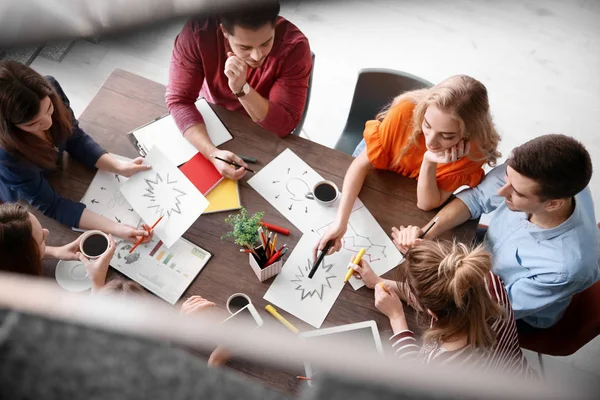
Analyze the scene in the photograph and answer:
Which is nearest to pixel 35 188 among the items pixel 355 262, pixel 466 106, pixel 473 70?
pixel 355 262

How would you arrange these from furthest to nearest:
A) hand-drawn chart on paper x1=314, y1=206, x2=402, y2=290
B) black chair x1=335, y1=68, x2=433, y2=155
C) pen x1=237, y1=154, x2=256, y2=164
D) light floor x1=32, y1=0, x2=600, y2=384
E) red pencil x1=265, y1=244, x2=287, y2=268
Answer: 1. light floor x1=32, y1=0, x2=600, y2=384
2. black chair x1=335, y1=68, x2=433, y2=155
3. pen x1=237, y1=154, x2=256, y2=164
4. hand-drawn chart on paper x1=314, y1=206, x2=402, y2=290
5. red pencil x1=265, y1=244, x2=287, y2=268

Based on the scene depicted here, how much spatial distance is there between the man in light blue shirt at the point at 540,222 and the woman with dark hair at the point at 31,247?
88 cm

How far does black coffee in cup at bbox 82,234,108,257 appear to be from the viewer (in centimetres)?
141

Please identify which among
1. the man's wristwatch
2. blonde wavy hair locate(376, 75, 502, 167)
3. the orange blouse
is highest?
blonde wavy hair locate(376, 75, 502, 167)

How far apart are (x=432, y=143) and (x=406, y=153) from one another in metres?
0.12

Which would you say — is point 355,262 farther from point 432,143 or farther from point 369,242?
point 432,143

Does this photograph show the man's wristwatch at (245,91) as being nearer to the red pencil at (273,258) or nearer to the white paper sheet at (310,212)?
the white paper sheet at (310,212)

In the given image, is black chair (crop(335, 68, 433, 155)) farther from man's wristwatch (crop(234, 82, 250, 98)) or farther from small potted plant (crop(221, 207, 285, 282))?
small potted plant (crop(221, 207, 285, 282))

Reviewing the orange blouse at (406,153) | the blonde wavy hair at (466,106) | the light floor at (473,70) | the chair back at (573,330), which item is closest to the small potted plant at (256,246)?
the orange blouse at (406,153)

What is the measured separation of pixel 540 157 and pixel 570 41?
7.29ft

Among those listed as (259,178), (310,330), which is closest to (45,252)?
(259,178)

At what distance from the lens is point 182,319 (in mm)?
117

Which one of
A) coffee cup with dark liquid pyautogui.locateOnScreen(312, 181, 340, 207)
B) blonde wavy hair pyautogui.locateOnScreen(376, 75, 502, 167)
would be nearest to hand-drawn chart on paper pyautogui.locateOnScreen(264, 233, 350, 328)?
coffee cup with dark liquid pyautogui.locateOnScreen(312, 181, 340, 207)

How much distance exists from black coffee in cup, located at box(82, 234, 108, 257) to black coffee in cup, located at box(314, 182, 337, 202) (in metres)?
0.66
